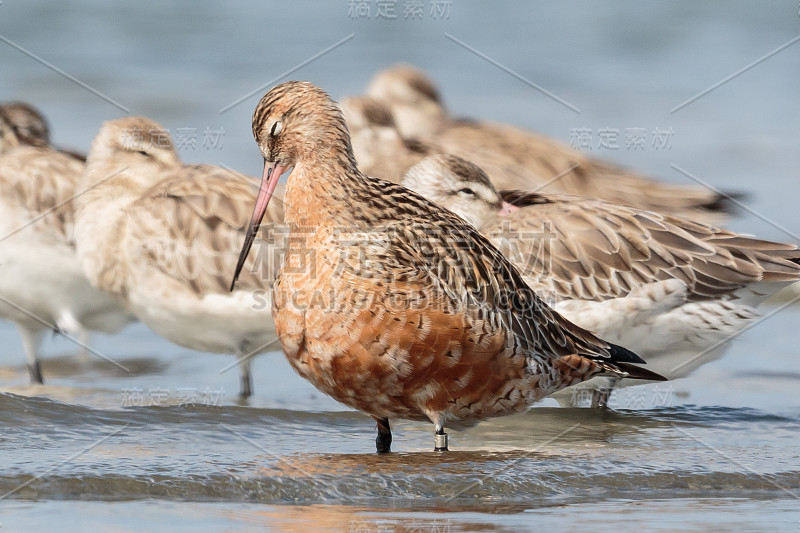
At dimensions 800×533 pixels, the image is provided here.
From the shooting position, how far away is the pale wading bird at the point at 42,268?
1066cm

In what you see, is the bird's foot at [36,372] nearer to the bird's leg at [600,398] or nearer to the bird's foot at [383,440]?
the bird's foot at [383,440]

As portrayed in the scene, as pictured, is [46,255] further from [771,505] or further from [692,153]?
[692,153]

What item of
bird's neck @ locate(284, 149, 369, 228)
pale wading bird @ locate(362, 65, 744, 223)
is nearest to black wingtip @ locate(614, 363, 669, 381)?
bird's neck @ locate(284, 149, 369, 228)

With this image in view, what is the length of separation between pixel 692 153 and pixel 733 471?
10003mm

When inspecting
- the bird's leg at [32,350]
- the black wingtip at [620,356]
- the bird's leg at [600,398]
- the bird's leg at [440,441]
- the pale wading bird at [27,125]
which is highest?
the pale wading bird at [27,125]

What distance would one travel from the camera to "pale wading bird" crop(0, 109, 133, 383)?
35.0 ft

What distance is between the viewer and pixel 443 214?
7012mm

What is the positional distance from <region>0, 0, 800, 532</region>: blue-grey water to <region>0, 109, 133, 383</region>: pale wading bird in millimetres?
371

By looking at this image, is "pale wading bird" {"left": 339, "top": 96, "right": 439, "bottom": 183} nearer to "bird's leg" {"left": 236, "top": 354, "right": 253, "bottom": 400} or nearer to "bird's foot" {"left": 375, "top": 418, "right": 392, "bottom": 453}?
"bird's leg" {"left": 236, "top": 354, "right": 253, "bottom": 400}

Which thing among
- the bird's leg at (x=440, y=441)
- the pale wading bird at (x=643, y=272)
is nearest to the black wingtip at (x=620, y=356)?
the bird's leg at (x=440, y=441)

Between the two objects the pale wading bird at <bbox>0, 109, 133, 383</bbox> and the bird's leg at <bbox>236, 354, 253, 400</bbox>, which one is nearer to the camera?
the bird's leg at <bbox>236, 354, 253, 400</bbox>

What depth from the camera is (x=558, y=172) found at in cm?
1323

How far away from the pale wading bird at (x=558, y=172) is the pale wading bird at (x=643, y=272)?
283 cm

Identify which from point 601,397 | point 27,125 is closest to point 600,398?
point 601,397
